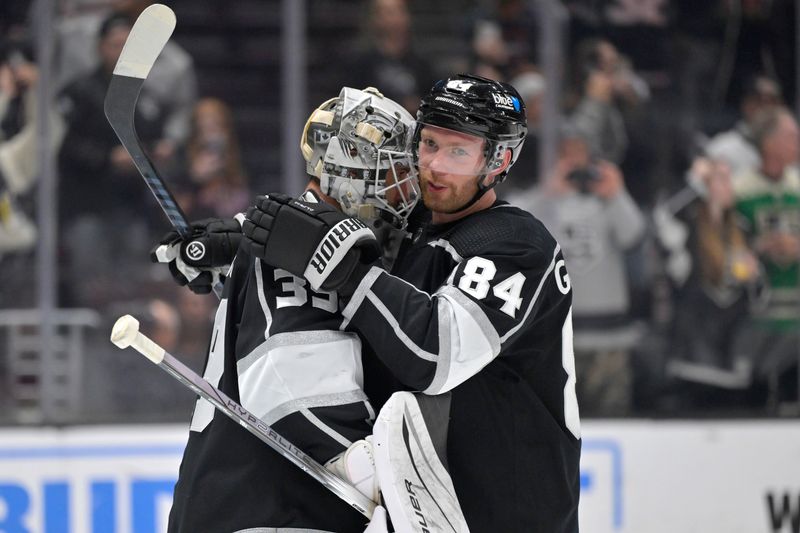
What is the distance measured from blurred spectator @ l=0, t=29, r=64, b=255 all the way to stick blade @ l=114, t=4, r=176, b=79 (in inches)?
86.0

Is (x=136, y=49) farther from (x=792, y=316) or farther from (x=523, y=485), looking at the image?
(x=792, y=316)

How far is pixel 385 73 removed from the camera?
438 cm

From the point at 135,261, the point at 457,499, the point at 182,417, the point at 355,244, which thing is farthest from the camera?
the point at 135,261

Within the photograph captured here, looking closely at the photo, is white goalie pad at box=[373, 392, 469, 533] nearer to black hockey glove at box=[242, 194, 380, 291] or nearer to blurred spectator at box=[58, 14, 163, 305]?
black hockey glove at box=[242, 194, 380, 291]

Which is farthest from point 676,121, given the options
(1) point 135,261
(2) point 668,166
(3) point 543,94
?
(1) point 135,261

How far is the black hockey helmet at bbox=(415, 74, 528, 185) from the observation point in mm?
2018

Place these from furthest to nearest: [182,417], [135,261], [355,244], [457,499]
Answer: [135,261] → [182,417] → [457,499] → [355,244]

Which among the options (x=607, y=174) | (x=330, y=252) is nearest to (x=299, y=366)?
(x=330, y=252)

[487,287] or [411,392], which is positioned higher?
[487,287]

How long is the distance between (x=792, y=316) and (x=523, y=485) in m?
2.54

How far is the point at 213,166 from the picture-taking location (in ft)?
14.5

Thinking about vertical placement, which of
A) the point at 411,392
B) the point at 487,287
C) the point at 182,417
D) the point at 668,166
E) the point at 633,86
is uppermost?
the point at 633,86

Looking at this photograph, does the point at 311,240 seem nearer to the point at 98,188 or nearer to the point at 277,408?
the point at 277,408

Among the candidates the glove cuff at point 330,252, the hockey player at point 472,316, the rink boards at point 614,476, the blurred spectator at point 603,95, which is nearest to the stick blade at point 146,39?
the hockey player at point 472,316
